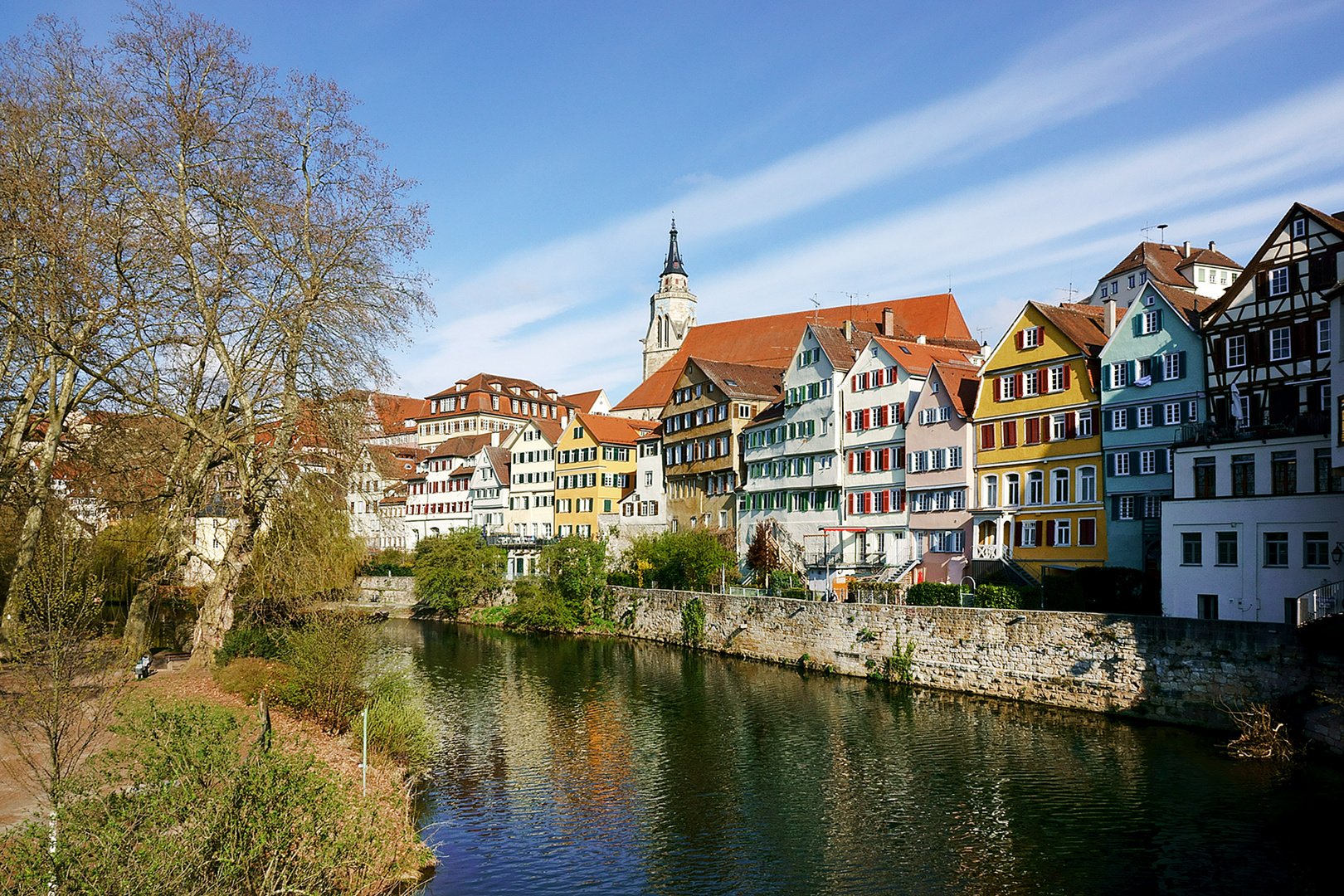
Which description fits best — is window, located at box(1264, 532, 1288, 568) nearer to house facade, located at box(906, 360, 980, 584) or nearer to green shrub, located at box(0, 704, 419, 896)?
house facade, located at box(906, 360, 980, 584)

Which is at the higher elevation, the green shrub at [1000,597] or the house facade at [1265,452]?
the house facade at [1265,452]

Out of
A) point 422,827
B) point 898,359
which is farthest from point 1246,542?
point 422,827

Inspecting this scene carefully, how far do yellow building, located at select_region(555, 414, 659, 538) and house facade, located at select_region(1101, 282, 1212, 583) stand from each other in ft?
123

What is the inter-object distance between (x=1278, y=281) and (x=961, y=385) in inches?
581

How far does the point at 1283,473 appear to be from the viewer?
29.3m

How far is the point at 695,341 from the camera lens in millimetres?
99250

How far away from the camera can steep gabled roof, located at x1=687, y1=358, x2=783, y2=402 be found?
61.3 meters

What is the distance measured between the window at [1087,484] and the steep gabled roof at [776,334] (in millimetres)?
32653

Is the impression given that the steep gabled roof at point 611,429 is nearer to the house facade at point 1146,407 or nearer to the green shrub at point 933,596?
the green shrub at point 933,596

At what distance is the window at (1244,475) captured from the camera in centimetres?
3008

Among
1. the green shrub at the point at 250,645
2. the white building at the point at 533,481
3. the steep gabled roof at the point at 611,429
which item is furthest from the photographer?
the white building at the point at 533,481

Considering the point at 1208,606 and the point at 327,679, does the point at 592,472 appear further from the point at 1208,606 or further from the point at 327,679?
the point at 327,679

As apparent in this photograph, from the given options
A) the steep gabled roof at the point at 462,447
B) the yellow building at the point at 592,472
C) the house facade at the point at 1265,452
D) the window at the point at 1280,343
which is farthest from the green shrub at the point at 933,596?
the steep gabled roof at the point at 462,447

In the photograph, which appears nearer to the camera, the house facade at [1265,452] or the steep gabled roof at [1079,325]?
the house facade at [1265,452]
